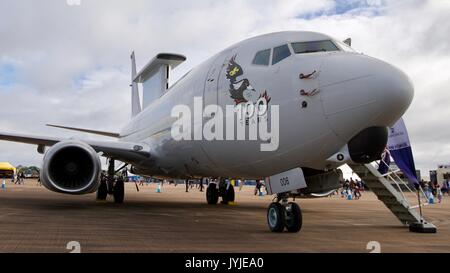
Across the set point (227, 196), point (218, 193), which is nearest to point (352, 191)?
point (227, 196)

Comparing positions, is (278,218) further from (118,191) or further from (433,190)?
(433,190)

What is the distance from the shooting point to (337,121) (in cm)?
602

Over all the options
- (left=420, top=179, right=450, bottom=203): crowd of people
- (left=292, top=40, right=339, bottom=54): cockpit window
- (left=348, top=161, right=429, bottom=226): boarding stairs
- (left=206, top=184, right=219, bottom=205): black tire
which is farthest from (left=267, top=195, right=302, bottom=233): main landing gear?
(left=420, top=179, right=450, bottom=203): crowd of people

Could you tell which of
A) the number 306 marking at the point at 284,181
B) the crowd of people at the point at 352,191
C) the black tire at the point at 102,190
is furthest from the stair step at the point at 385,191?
the crowd of people at the point at 352,191

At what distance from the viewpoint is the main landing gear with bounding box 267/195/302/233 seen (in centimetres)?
727

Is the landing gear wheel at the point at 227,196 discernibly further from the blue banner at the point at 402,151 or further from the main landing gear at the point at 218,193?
the blue banner at the point at 402,151

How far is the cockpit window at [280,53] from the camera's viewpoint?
7.11m

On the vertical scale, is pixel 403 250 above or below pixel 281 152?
below

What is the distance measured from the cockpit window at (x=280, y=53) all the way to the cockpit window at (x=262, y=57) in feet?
0.50

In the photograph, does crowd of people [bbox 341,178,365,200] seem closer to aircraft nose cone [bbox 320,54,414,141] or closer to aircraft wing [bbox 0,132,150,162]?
aircraft wing [bbox 0,132,150,162]

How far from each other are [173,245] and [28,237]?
218 centimetres

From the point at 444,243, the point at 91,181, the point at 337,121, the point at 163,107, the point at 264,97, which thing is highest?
the point at 163,107

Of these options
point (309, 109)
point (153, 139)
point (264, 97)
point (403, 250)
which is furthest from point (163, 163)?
point (403, 250)

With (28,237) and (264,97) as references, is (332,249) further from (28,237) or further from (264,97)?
(28,237)
